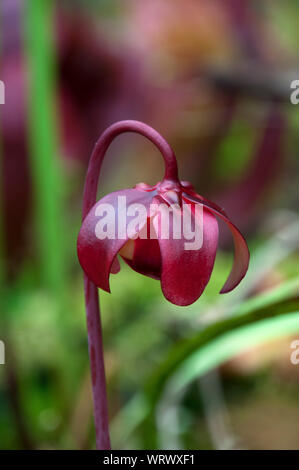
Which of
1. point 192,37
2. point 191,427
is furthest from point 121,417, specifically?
point 192,37

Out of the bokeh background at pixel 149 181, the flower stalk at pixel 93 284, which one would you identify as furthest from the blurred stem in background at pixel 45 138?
the flower stalk at pixel 93 284

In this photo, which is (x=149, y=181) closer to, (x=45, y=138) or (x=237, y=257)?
(x=45, y=138)

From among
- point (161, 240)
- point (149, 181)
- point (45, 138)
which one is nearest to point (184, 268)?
point (161, 240)

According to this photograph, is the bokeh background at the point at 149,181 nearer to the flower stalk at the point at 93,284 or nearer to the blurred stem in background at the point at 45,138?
the blurred stem in background at the point at 45,138

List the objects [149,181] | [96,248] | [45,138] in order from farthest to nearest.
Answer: [149,181] < [45,138] < [96,248]

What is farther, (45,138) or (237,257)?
(45,138)
